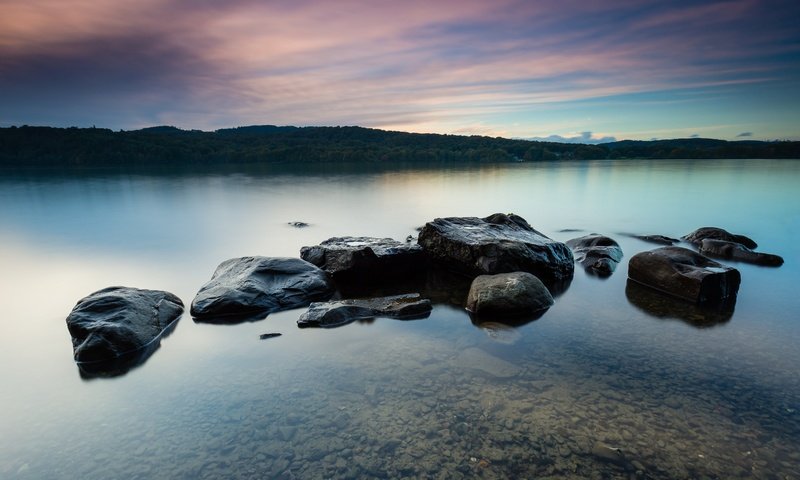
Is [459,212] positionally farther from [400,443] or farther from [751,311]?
[400,443]

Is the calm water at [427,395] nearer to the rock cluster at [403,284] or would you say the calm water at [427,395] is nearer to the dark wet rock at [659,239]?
the rock cluster at [403,284]

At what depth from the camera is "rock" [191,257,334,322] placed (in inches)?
330

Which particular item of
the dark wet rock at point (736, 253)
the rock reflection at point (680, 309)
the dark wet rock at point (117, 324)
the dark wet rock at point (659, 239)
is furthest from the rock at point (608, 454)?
the dark wet rock at point (659, 239)

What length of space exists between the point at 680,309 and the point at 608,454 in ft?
17.9

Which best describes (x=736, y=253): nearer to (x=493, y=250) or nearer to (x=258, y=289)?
(x=493, y=250)

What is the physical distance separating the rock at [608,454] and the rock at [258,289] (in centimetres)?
622

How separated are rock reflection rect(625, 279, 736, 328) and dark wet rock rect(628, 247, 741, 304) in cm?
19

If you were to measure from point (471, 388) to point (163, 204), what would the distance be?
3047cm

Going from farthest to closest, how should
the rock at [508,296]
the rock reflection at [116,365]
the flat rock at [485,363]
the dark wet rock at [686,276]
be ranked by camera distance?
the dark wet rock at [686,276]
the rock at [508,296]
the rock reflection at [116,365]
the flat rock at [485,363]

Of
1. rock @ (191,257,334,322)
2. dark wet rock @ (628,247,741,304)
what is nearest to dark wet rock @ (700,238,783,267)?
dark wet rock @ (628,247,741,304)

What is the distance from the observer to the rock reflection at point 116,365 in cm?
633

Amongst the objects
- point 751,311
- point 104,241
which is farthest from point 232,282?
point 104,241

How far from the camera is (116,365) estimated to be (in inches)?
259

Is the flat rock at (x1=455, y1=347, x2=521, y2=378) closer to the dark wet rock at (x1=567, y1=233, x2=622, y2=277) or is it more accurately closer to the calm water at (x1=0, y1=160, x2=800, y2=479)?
the calm water at (x1=0, y1=160, x2=800, y2=479)
